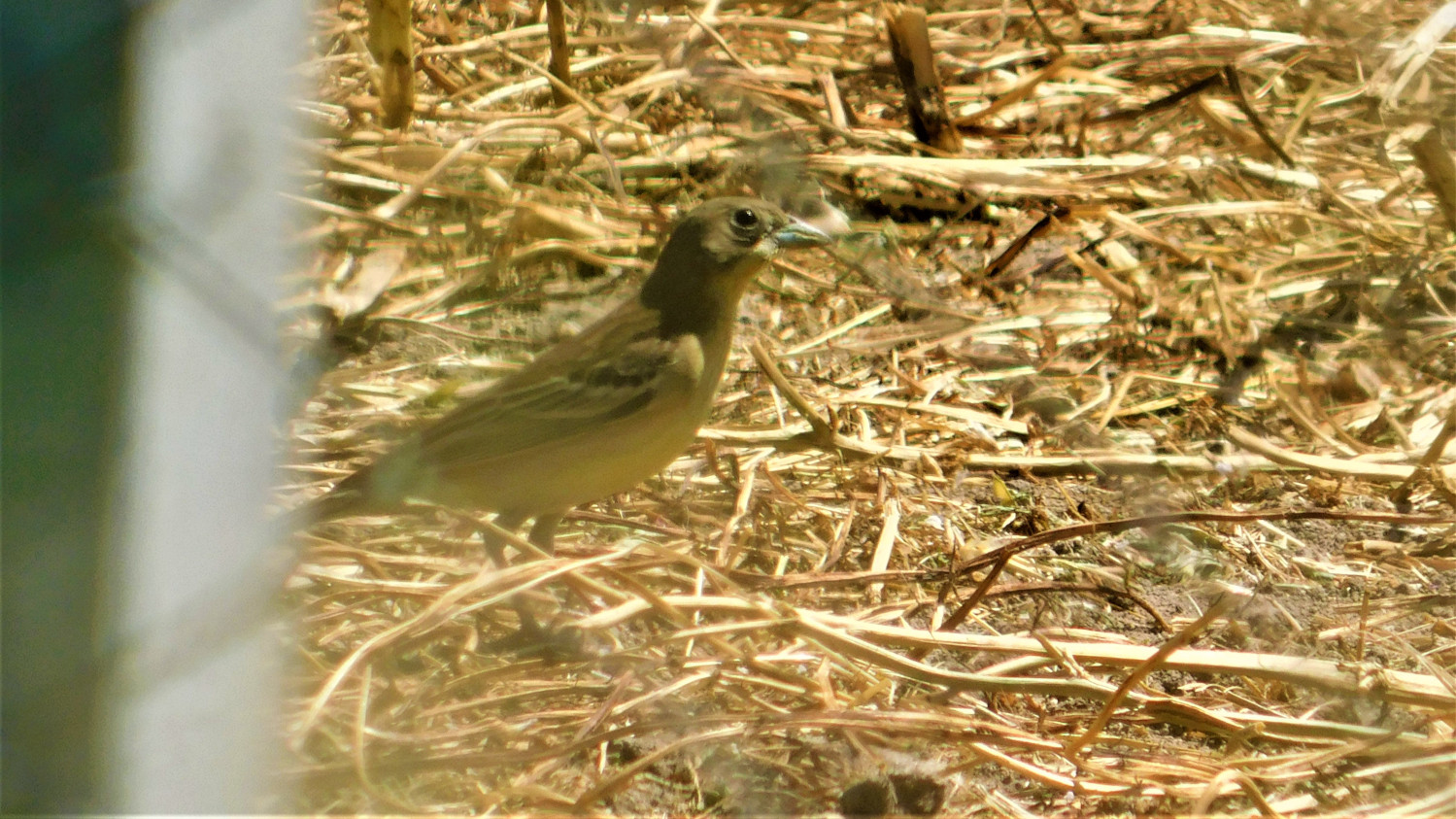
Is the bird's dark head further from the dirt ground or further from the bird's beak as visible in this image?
the dirt ground

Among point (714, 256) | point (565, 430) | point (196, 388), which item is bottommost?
point (565, 430)

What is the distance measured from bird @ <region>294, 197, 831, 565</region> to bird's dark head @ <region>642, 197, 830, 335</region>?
20mm

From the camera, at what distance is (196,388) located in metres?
1.08

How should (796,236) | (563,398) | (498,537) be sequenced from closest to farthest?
(498,537) < (563,398) < (796,236)

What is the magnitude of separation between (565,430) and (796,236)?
903mm

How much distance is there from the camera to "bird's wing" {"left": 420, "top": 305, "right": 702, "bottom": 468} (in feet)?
11.1

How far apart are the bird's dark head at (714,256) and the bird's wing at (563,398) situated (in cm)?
16

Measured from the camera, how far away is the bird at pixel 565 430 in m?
3.37

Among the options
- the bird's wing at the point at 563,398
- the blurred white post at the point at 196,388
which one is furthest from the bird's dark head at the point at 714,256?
the blurred white post at the point at 196,388

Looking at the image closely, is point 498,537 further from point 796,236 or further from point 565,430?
point 796,236

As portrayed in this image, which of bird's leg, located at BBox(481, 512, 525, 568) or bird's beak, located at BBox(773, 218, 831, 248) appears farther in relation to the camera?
bird's beak, located at BBox(773, 218, 831, 248)

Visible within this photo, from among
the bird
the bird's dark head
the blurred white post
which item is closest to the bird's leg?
the bird

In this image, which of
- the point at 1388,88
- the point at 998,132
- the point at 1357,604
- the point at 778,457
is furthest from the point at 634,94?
the point at 1357,604

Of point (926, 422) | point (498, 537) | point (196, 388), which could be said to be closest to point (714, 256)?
point (498, 537)
